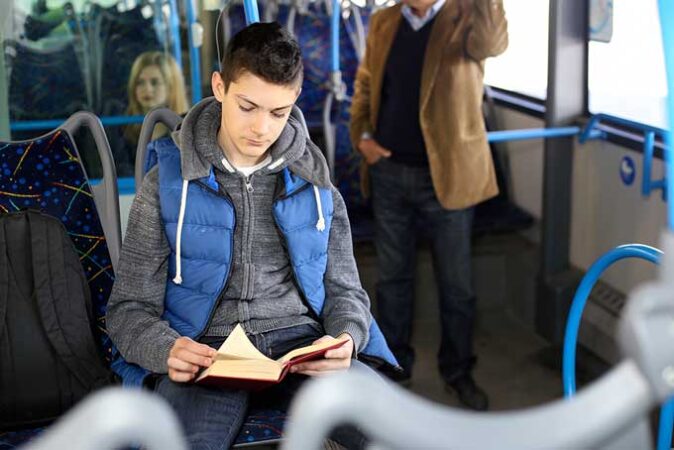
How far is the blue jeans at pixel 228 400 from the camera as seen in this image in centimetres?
184

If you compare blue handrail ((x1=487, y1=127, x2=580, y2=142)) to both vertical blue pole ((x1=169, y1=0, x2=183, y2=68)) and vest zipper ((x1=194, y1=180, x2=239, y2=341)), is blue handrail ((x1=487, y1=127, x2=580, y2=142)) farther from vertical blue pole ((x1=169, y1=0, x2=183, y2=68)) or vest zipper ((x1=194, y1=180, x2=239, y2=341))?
vest zipper ((x1=194, y1=180, x2=239, y2=341))

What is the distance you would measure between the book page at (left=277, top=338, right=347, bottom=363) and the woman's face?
1827mm

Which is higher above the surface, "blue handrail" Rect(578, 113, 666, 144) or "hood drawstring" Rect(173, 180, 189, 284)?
"hood drawstring" Rect(173, 180, 189, 284)

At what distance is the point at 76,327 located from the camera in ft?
6.93

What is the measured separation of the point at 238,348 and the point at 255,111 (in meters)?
0.49

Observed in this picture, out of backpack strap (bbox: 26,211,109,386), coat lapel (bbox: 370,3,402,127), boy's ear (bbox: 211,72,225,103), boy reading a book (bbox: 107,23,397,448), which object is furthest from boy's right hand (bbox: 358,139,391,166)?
backpack strap (bbox: 26,211,109,386)

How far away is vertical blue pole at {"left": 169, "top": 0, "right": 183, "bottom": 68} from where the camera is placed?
346 cm

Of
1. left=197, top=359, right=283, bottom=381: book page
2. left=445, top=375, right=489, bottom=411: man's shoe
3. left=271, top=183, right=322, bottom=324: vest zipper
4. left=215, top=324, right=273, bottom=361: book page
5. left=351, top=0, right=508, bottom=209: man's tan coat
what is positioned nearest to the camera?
left=197, top=359, right=283, bottom=381: book page

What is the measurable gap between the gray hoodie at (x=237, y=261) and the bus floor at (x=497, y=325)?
1.67 m

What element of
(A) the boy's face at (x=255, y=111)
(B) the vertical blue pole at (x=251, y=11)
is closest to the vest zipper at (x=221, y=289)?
(A) the boy's face at (x=255, y=111)

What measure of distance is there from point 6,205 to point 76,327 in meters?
0.33

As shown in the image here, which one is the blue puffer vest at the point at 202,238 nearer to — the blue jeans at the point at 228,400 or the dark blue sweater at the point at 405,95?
the blue jeans at the point at 228,400

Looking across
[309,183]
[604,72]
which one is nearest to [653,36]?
[604,72]

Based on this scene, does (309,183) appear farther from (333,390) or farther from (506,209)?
(506,209)
